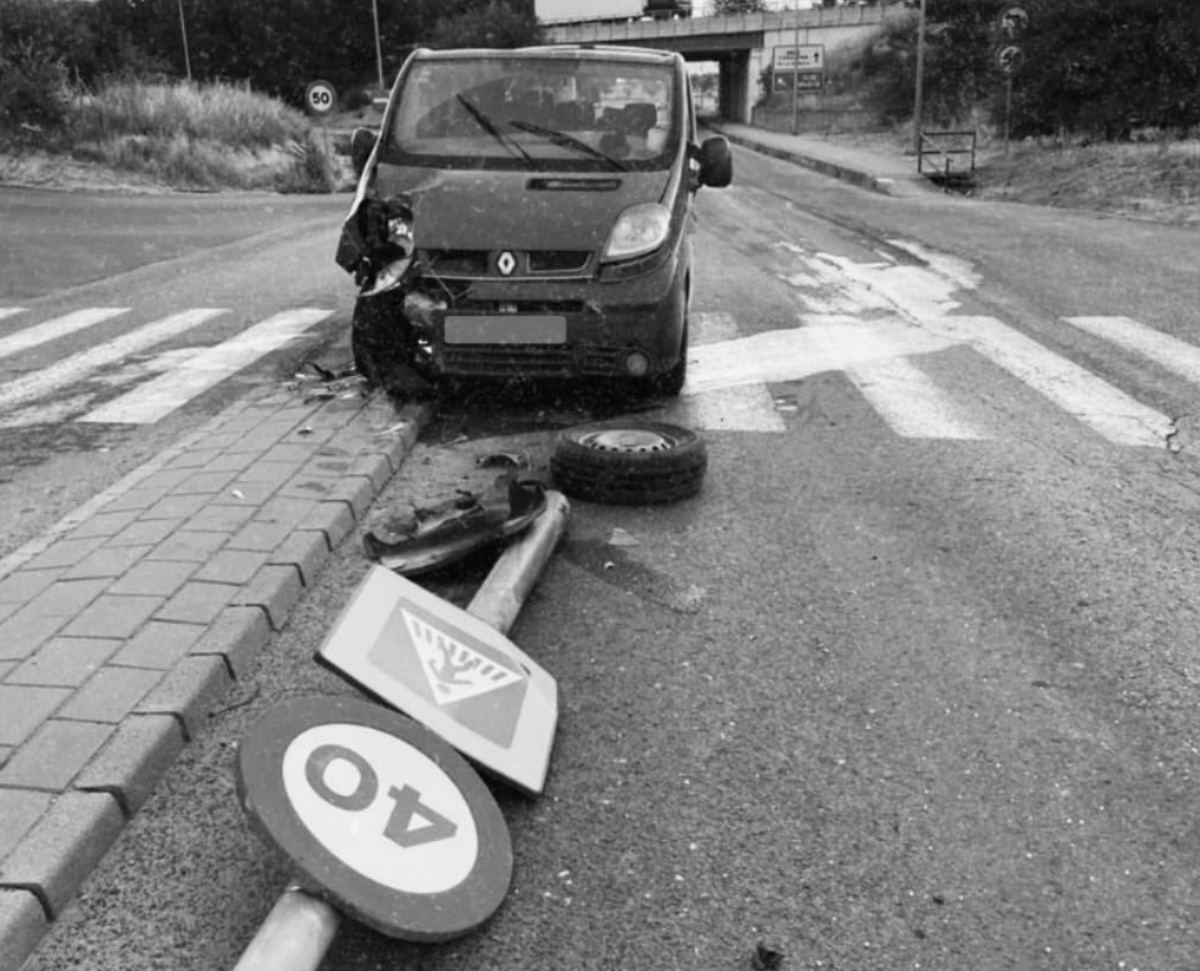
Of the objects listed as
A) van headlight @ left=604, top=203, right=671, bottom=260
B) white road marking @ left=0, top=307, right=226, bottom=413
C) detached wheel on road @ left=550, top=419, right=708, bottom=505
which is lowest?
white road marking @ left=0, top=307, right=226, bottom=413

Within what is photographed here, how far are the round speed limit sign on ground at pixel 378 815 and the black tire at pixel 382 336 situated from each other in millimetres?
3707

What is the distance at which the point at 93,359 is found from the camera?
8.70m

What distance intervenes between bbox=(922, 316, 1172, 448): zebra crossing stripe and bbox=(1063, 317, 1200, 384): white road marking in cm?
54

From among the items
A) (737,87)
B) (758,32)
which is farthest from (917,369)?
(737,87)

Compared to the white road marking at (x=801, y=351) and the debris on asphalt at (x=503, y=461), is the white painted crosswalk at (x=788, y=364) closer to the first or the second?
the white road marking at (x=801, y=351)

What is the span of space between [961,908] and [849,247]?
12.8 m

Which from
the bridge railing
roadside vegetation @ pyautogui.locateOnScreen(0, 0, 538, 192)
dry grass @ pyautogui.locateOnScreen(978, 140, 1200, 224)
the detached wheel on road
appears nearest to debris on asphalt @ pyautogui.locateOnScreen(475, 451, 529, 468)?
the detached wheel on road

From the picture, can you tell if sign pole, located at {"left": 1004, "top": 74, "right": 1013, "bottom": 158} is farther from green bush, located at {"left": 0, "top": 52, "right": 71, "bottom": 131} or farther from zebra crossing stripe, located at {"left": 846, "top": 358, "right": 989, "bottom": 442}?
zebra crossing stripe, located at {"left": 846, "top": 358, "right": 989, "bottom": 442}

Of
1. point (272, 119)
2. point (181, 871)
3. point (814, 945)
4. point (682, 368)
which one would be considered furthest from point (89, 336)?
point (272, 119)

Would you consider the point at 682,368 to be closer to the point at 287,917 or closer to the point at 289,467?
the point at 289,467

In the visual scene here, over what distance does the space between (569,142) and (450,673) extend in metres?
4.42

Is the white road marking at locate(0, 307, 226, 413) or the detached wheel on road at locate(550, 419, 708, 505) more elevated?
the detached wheel on road at locate(550, 419, 708, 505)

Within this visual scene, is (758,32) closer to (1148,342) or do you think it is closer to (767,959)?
(1148,342)

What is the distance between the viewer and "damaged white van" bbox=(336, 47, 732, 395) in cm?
635
